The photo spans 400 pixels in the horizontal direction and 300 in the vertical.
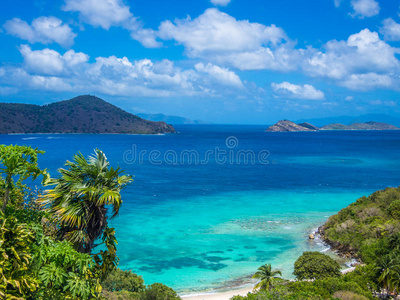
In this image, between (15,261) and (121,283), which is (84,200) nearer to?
(15,261)

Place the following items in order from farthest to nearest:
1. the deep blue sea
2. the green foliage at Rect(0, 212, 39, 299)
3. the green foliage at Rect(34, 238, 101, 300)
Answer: the deep blue sea → the green foliage at Rect(34, 238, 101, 300) → the green foliage at Rect(0, 212, 39, 299)

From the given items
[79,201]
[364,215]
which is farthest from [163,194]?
[79,201]

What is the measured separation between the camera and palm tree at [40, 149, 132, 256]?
39.4 feet

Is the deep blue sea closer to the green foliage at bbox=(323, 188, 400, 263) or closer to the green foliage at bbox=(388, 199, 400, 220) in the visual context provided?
the green foliage at bbox=(323, 188, 400, 263)

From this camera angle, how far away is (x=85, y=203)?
12.3 metres

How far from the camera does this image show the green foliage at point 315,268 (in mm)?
24820

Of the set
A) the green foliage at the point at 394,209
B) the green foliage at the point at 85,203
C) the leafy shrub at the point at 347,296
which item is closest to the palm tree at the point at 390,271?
the leafy shrub at the point at 347,296

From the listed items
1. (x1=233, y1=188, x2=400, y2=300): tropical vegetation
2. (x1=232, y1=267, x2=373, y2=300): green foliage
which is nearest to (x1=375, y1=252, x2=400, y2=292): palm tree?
(x1=233, y1=188, x2=400, y2=300): tropical vegetation

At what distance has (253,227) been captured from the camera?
4056 cm

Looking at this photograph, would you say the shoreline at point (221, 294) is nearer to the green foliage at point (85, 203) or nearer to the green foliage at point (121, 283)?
the green foliage at point (121, 283)

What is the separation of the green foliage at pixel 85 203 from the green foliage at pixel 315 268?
17.4 m

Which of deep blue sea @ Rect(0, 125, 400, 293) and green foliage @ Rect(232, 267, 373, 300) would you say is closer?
green foliage @ Rect(232, 267, 373, 300)

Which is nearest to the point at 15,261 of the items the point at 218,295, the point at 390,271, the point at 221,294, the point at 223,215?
the point at 218,295

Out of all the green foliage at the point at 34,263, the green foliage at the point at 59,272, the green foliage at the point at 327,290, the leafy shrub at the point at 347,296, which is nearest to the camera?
the green foliage at the point at 34,263
